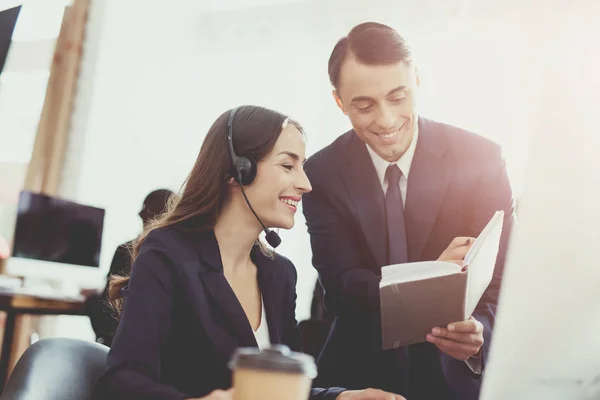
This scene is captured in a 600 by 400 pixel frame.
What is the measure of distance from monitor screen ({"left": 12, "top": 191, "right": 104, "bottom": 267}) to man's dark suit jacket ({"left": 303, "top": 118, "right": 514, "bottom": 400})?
5.31 feet

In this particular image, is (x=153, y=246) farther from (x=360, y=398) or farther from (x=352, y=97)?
(x=352, y=97)

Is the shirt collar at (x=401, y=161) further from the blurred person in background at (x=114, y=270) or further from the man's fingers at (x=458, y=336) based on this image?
the blurred person in background at (x=114, y=270)

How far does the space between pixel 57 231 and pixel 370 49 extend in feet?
6.26

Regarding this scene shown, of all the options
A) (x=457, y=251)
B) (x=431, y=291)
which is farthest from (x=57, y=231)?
(x=431, y=291)

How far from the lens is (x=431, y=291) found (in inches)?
37.8

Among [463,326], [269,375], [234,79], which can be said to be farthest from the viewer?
[234,79]

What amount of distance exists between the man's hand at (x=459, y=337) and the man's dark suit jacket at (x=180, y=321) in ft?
0.81

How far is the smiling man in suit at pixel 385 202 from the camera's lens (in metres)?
1.40

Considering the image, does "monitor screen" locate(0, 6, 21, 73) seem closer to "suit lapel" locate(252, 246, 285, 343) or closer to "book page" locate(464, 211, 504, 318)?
"suit lapel" locate(252, 246, 285, 343)

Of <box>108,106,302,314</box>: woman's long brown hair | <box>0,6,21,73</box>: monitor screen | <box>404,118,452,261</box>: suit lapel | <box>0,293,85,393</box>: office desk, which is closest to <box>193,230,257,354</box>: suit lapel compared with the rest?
<box>108,106,302,314</box>: woman's long brown hair

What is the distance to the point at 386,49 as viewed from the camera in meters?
1.42

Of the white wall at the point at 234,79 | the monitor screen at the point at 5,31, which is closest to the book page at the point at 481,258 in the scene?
the white wall at the point at 234,79

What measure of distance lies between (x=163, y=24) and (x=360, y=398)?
299cm

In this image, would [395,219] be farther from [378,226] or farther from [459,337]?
[459,337]
